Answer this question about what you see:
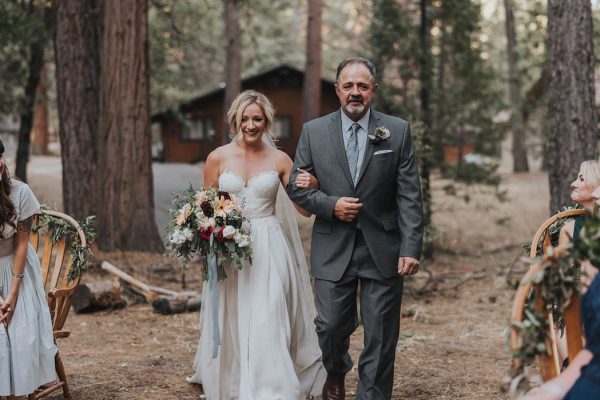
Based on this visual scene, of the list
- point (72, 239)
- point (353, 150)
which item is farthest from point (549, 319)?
point (72, 239)

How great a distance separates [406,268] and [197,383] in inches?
88.6

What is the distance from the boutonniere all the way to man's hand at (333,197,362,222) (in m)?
0.40

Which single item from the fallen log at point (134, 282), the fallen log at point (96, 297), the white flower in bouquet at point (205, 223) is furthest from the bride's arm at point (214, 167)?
the fallen log at point (134, 282)

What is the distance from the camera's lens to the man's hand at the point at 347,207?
5000mm

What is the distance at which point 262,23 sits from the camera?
4466cm

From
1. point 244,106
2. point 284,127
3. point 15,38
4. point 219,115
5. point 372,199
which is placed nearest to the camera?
point 372,199

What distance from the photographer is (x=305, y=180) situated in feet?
17.0

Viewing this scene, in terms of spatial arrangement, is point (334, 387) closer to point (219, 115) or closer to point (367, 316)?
point (367, 316)

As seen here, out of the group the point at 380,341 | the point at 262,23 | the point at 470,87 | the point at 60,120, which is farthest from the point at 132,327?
the point at 262,23

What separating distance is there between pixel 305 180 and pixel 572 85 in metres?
5.20

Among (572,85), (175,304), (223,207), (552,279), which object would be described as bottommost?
(175,304)

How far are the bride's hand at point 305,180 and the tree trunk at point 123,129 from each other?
7.02m

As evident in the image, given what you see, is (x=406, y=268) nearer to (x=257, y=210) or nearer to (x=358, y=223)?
(x=358, y=223)

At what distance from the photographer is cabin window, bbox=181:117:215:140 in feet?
123
